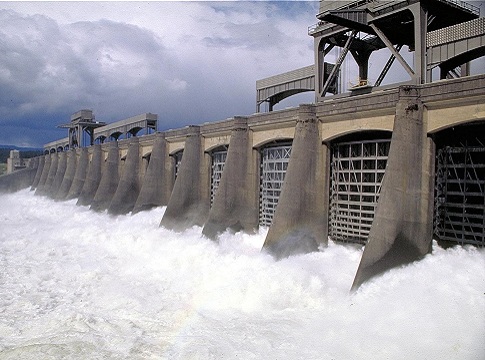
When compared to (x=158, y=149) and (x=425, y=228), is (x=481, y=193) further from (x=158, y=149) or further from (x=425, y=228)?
(x=158, y=149)

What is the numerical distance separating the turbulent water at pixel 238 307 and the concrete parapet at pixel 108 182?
14318 millimetres

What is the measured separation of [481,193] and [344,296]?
544cm

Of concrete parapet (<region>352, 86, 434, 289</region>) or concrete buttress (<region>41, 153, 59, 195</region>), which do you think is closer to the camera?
concrete parapet (<region>352, 86, 434, 289</region>)

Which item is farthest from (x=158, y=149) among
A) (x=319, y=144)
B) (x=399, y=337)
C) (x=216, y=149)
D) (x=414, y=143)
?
(x=399, y=337)

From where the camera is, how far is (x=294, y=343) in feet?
35.2

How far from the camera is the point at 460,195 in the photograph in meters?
14.2

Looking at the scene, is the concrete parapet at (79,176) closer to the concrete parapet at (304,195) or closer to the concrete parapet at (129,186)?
the concrete parapet at (129,186)

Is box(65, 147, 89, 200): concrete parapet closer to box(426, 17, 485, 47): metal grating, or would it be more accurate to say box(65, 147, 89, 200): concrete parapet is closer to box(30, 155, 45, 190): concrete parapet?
box(30, 155, 45, 190): concrete parapet

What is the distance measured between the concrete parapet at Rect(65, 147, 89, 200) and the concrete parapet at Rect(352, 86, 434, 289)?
36.2 metres

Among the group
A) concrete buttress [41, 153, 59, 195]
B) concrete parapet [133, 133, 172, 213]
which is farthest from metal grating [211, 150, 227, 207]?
concrete buttress [41, 153, 59, 195]

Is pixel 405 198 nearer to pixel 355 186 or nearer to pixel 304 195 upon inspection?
pixel 355 186

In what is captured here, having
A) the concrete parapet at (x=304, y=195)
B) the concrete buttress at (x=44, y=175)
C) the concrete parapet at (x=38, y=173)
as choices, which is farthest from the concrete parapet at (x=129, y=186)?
the concrete parapet at (x=38, y=173)

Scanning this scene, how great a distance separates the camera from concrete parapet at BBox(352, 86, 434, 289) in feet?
44.1

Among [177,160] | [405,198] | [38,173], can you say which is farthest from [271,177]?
[38,173]
